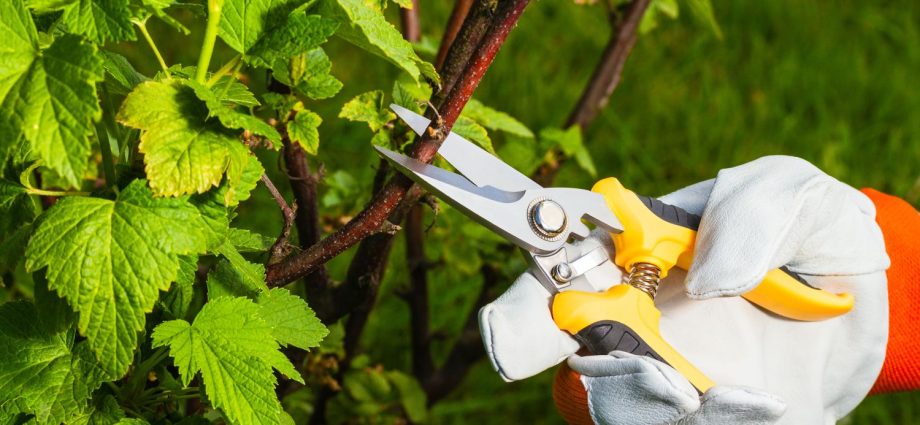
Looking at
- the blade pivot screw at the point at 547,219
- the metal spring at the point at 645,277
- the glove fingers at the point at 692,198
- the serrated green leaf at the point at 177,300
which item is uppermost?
the blade pivot screw at the point at 547,219

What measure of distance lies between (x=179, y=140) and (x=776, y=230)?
20.8 inches

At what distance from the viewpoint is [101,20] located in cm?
72

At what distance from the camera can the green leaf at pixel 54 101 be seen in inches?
27.0

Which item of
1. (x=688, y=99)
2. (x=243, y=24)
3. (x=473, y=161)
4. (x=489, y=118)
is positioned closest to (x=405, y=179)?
(x=473, y=161)

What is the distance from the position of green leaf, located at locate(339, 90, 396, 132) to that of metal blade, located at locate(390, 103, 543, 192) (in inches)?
2.4

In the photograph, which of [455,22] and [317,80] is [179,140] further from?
[455,22]

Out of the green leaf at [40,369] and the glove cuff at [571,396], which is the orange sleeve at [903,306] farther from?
the green leaf at [40,369]

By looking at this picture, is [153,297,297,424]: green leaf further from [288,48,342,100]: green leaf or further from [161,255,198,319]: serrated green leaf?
[288,48,342,100]: green leaf

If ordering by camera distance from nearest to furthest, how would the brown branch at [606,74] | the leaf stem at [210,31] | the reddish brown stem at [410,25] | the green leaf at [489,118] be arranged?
the leaf stem at [210,31]
the green leaf at [489,118]
the reddish brown stem at [410,25]
the brown branch at [606,74]

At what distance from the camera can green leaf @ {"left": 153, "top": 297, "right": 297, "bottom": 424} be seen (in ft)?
2.69

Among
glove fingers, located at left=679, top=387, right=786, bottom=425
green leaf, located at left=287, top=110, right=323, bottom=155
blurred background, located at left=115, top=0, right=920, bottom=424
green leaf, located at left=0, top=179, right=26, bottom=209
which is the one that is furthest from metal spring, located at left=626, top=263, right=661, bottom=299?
blurred background, located at left=115, top=0, right=920, bottom=424

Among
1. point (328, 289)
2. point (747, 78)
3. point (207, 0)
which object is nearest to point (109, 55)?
point (207, 0)

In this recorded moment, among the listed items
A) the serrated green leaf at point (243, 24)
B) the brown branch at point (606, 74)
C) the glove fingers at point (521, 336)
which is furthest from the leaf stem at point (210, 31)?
the brown branch at point (606, 74)

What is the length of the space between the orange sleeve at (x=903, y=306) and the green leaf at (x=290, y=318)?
0.60 metres
